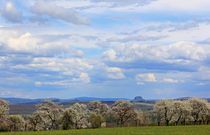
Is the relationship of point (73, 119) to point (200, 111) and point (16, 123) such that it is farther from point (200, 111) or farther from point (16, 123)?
point (200, 111)

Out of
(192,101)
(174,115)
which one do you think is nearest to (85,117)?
(174,115)

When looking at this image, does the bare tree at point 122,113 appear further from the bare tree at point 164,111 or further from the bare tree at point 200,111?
the bare tree at point 200,111

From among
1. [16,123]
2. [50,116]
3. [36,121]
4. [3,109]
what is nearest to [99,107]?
[50,116]

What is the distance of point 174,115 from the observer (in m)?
116

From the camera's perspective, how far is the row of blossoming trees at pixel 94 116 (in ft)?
356

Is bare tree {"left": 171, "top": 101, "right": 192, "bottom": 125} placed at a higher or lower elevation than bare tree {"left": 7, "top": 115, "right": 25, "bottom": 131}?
higher

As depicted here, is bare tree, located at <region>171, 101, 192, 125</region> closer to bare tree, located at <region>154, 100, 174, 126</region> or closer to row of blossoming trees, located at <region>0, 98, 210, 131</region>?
row of blossoming trees, located at <region>0, 98, 210, 131</region>

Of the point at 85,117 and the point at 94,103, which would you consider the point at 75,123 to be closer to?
the point at 85,117

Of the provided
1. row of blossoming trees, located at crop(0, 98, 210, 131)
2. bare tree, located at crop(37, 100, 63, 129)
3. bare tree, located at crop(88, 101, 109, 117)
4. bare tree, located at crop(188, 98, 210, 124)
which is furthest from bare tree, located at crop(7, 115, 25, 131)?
bare tree, located at crop(188, 98, 210, 124)

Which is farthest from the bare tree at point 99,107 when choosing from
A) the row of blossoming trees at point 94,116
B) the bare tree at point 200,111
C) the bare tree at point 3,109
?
the bare tree at point 3,109

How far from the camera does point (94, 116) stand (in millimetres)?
106812

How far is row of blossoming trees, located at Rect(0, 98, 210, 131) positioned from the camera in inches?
4267

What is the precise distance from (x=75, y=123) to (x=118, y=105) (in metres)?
28.0

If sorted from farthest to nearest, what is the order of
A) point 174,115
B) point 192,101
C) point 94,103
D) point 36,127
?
point 94,103 → point 192,101 → point 174,115 → point 36,127
